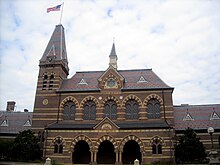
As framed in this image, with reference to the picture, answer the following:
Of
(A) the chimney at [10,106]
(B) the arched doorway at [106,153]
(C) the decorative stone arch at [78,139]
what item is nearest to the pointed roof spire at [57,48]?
(C) the decorative stone arch at [78,139]

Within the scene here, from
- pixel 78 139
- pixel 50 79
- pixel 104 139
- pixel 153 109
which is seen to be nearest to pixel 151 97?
pixel 153 109

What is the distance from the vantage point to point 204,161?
31047 millimetres

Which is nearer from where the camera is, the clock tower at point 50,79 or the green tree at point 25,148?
the green tree at point 25,148

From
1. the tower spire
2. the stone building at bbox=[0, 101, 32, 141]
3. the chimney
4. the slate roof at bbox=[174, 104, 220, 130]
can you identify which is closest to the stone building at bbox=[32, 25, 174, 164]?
the tower spire

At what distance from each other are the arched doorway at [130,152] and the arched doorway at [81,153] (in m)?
5.66

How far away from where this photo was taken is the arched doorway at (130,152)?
36.1 m

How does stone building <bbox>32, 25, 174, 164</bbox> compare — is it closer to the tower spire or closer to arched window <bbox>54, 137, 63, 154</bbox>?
arched window <bbox>54, 137, 63, 154</bbox>

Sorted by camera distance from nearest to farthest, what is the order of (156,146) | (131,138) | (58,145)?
(156,146), (131,138), (58,145)

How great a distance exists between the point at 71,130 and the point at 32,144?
598cm

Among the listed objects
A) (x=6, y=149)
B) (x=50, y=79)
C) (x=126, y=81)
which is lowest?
(x=6, y=149)

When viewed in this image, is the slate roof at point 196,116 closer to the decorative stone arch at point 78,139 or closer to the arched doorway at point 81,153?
the decorative stone arch at point 78,139

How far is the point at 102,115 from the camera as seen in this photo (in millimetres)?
38688

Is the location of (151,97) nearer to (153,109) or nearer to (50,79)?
(153,109)

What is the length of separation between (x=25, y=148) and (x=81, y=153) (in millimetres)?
8649
